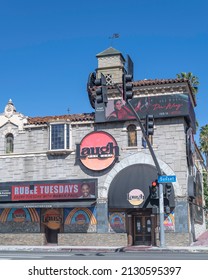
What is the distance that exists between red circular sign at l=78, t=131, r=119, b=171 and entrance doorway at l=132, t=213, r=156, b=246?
4123mm

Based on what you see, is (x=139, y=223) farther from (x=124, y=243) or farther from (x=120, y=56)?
(x=120, y=56)

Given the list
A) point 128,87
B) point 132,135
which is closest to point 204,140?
point 132,135

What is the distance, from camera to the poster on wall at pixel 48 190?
1158 inches

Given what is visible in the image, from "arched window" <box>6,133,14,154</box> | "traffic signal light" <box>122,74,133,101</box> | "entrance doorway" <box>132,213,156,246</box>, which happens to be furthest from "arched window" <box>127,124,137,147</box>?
"traffic signal light" <box>122,74,133,101</box>

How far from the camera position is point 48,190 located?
98.8 feet

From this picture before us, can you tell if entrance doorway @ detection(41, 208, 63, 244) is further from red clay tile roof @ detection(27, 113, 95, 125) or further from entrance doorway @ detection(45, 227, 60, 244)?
red clay tile roof @ detection(27, 113, 95, 125)

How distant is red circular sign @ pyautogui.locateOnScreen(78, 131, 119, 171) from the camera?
29631 millimetres

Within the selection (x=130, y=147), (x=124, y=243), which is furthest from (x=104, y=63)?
(x=124, y=243)

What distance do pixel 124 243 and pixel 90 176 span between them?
16.4 feet

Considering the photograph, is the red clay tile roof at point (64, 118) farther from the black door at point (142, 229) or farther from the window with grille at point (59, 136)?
the black door at point (142, 229)

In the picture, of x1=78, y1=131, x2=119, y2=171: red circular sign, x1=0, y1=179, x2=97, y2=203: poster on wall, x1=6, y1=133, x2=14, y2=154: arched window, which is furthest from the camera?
x1=6, y1=133, x2=14, y2=154: arched window

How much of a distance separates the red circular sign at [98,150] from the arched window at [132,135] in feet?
3.38

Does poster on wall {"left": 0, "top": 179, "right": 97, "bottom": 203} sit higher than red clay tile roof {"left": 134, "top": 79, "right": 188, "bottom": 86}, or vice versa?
red clay tile roof {"left": 134, "top": 79, "right": 188, "bottom": 86}

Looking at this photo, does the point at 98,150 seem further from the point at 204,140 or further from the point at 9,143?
the point at 204,140
